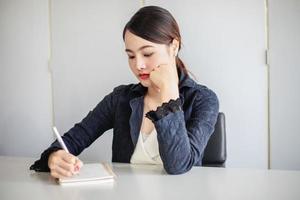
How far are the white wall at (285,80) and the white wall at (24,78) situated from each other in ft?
4.79

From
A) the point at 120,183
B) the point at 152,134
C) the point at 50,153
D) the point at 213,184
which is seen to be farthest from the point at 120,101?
the point at 213,184

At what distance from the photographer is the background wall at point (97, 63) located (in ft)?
6.38

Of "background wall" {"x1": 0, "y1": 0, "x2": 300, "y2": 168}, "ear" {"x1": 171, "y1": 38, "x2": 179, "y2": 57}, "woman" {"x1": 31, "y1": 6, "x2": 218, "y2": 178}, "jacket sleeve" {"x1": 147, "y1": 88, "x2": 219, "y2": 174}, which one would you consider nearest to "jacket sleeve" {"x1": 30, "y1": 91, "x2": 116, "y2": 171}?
"woman" {"x1": 31, "y1": 6, "x2": 218, "y2": 178}

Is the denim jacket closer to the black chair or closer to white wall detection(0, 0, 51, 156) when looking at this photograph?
the black chair

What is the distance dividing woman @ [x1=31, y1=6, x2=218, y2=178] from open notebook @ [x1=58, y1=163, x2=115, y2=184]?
0.10 feet

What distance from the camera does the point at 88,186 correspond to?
1021mm

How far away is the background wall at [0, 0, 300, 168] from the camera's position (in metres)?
1.94

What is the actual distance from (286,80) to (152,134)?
91cm

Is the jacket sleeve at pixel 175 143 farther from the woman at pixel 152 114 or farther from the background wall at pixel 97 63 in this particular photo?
the background wall at pixel 97 63

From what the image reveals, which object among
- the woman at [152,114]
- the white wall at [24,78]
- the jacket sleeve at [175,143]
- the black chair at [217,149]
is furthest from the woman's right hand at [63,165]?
the white wall at [24,78]

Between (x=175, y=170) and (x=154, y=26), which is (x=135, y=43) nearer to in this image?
(x=154, y=26)

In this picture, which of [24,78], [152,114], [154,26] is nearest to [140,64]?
[154,26]

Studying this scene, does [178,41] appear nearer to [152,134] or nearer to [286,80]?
[152,134]

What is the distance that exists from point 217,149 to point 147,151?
0.30 meters
